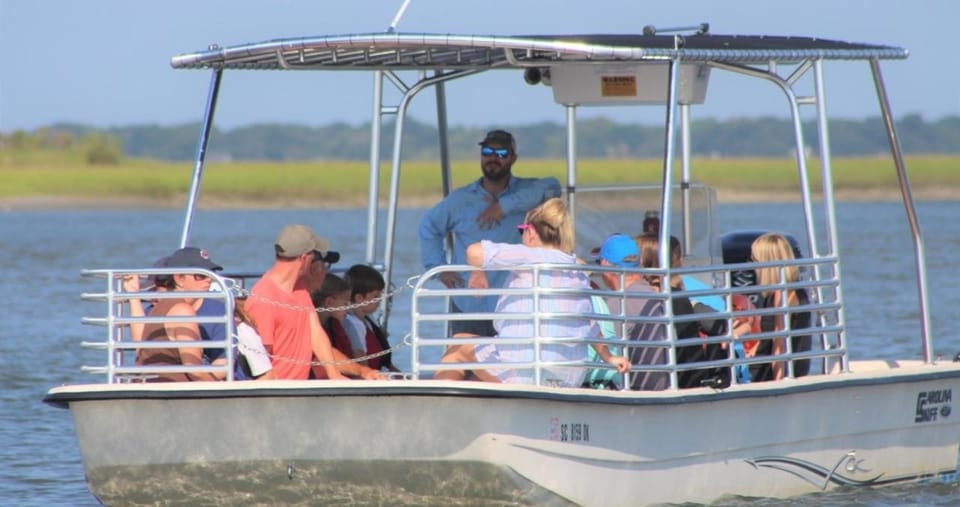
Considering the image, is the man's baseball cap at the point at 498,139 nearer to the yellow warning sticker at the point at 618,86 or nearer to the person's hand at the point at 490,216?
the person's hand at the point at 490,216

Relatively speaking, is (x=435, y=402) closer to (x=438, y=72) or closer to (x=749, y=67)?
(x=749, y=67)

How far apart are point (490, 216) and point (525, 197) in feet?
0.77

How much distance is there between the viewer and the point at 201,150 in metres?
10.1

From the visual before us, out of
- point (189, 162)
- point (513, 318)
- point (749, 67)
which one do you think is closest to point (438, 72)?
point (749, 67)

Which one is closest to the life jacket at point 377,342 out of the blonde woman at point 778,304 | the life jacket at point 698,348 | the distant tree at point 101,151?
the life jacket at point 698,348

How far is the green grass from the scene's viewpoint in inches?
3135

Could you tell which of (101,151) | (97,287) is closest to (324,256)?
(97,287)

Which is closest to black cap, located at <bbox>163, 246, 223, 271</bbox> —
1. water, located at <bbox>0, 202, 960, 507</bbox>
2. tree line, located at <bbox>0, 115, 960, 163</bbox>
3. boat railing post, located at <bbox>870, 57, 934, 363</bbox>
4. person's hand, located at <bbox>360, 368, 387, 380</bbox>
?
person's hand, located at <bbox>360, 368, 387, 380</bbox>

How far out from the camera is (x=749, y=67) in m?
9.81

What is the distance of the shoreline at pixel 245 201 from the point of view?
7875 centimetres

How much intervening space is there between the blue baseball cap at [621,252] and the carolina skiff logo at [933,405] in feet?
7.80

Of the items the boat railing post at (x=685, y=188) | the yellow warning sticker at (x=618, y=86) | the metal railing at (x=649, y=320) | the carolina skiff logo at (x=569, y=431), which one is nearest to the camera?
the metal railing at (x=649, y=320)

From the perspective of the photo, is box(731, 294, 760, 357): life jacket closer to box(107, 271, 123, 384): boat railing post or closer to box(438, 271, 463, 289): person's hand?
box(438, 271, 463, 289): person's hand

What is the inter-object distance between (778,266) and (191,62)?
3266 millimetres
